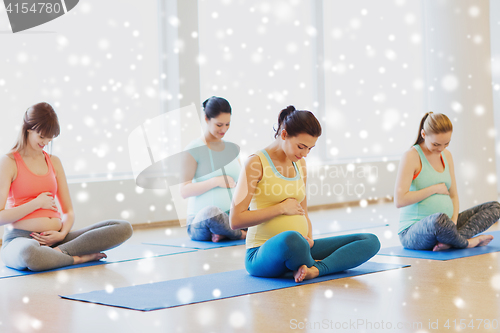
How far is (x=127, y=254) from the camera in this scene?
3.44 m

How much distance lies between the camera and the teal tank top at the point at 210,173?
3.87m

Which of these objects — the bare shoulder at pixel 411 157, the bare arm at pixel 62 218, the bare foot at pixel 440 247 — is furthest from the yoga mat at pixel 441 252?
the bare arm at pixel 62 218

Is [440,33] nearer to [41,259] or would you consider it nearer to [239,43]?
[239,43]

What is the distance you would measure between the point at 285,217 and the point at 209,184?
1.40 metres

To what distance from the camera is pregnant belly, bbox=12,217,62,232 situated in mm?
3033

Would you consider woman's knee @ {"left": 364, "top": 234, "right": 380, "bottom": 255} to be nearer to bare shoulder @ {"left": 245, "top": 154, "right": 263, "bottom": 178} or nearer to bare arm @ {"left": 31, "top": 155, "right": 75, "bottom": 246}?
bare shoulder @ {"left": 245, "top": 154, "right": 263, "bottom": 178}

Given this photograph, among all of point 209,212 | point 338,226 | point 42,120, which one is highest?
point 42,120

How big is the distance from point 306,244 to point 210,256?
1017mm

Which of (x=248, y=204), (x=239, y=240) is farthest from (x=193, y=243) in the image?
(x=248, y=204)

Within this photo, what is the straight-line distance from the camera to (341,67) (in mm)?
6578

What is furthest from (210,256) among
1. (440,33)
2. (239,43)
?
(239,43)

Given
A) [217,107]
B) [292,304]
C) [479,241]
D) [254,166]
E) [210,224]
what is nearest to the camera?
[292,304]

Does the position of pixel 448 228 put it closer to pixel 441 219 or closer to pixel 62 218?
pixel 441 219

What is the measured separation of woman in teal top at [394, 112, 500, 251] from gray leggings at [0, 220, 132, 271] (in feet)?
4.66
